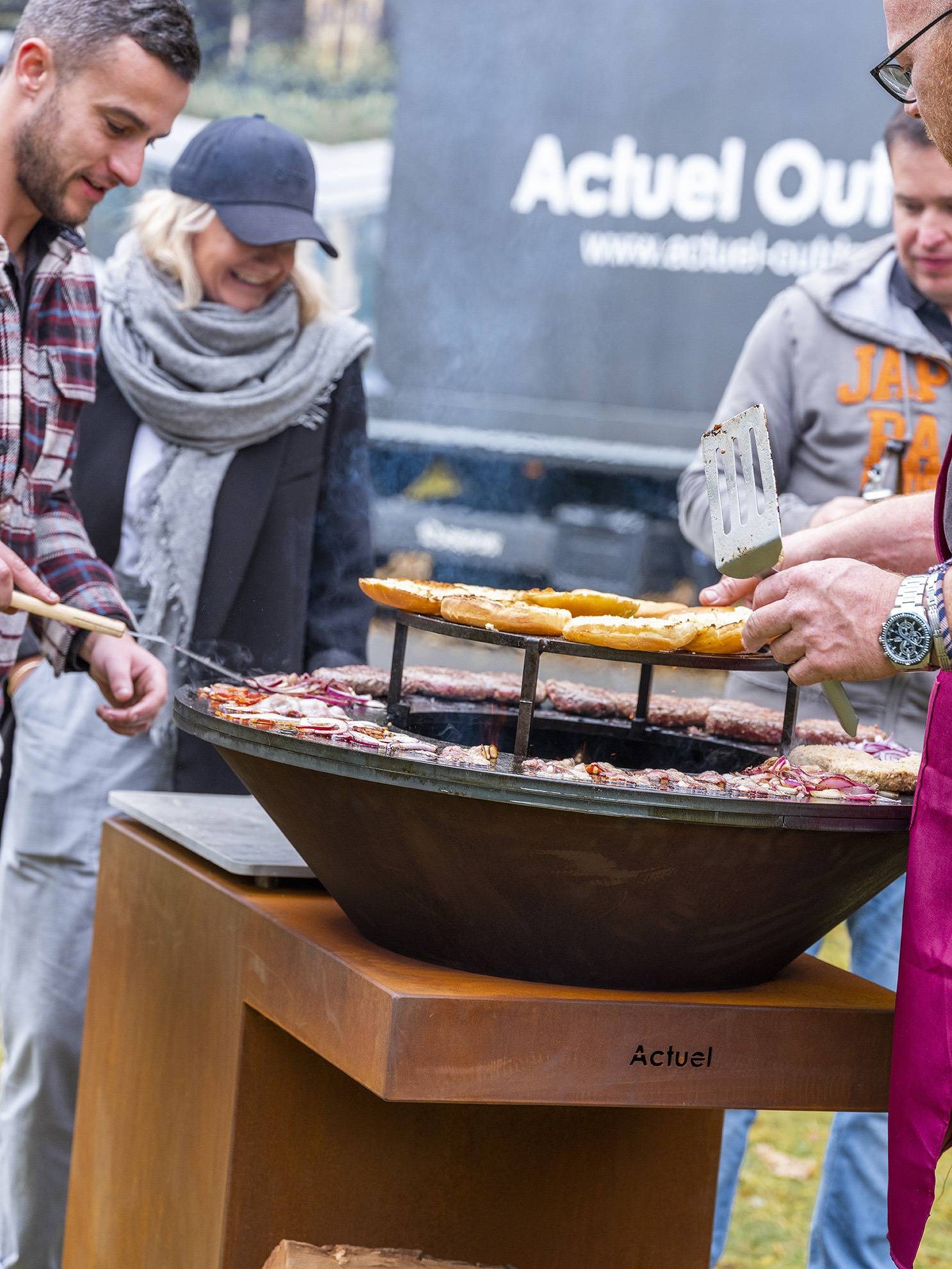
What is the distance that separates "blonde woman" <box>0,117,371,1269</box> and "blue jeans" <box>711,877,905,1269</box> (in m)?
1.11

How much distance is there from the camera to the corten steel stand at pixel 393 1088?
5.20ft

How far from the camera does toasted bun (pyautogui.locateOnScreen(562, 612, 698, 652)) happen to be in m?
1.75

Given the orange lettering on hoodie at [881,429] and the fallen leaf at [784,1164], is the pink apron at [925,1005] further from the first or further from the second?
the fallen leaf at [784,1164]

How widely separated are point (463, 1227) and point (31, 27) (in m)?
1.83

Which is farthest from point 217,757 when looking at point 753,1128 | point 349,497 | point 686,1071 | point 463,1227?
point 753,1128

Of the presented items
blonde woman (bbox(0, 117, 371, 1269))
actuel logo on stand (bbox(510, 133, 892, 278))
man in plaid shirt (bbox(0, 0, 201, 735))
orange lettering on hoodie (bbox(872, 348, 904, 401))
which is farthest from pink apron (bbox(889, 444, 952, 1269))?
actuel logo on stand (bbox(510, 133, 892, 278))

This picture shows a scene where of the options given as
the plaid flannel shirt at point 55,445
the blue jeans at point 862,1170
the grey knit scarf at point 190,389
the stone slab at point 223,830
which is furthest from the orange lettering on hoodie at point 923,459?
the plaid flannel shirt at point 55,445

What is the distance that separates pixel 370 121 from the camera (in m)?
6.40

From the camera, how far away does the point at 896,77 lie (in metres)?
1.71

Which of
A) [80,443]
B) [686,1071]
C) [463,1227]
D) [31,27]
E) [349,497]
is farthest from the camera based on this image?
[349,497]

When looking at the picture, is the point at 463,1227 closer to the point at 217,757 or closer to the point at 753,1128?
the point at 217,757

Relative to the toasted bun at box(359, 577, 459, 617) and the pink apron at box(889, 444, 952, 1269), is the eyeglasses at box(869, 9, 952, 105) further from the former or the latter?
the toasted bun at box(359, 577, 459, 617)

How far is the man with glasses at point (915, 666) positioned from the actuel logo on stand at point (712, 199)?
13.2 ft

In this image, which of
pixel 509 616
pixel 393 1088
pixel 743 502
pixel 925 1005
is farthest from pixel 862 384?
pixel 393 1088
